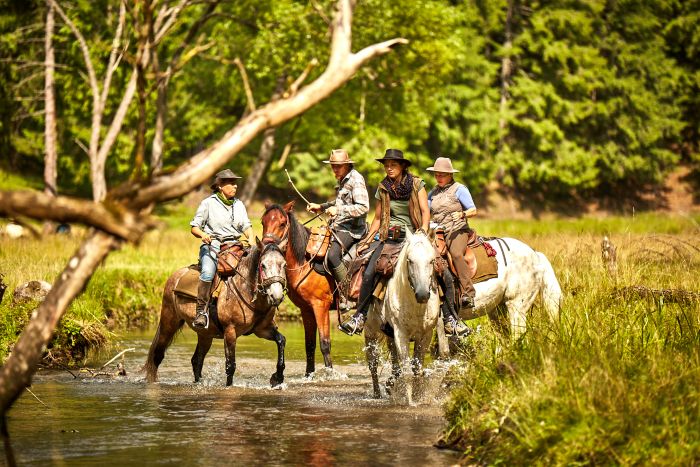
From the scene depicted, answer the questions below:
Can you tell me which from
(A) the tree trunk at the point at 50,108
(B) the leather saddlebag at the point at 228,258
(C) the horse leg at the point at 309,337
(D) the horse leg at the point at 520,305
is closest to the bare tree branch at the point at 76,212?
(B) the leather saddlebag at the point at 228,258

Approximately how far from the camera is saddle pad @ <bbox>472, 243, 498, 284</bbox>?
15.6m

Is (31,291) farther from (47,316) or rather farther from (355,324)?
(47,316)

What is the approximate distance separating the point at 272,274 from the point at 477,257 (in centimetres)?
279

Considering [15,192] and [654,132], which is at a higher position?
[654,132]

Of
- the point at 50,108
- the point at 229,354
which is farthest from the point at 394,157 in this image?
the point at 50,108

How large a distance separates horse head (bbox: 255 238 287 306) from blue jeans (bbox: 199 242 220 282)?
965 mm

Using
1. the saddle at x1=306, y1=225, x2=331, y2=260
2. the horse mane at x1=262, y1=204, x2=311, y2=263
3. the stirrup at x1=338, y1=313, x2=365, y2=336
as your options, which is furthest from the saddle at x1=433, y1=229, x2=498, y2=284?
the horse mane at x1=262, y1=204, x2=311, y2=263

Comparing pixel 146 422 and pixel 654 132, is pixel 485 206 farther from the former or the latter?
pixel 146 422

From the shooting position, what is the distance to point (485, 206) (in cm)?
5800

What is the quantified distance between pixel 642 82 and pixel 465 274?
45403mm

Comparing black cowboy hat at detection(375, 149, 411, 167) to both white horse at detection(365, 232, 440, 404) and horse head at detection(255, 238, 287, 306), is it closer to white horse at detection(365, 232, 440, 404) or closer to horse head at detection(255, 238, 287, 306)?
white horse at detection(365, 232, 440, 404)

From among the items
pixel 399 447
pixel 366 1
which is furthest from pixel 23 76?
pixel 399 447

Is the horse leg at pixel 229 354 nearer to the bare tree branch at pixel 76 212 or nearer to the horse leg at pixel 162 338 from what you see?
the horse leg at pixel 162 338

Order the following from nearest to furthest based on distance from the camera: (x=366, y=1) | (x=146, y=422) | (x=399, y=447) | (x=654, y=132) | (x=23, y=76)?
(x=399, y=447) < (x=146, y=422) < (x=366, y=1) < (x=23, y=76) < (x=654, y=132)
